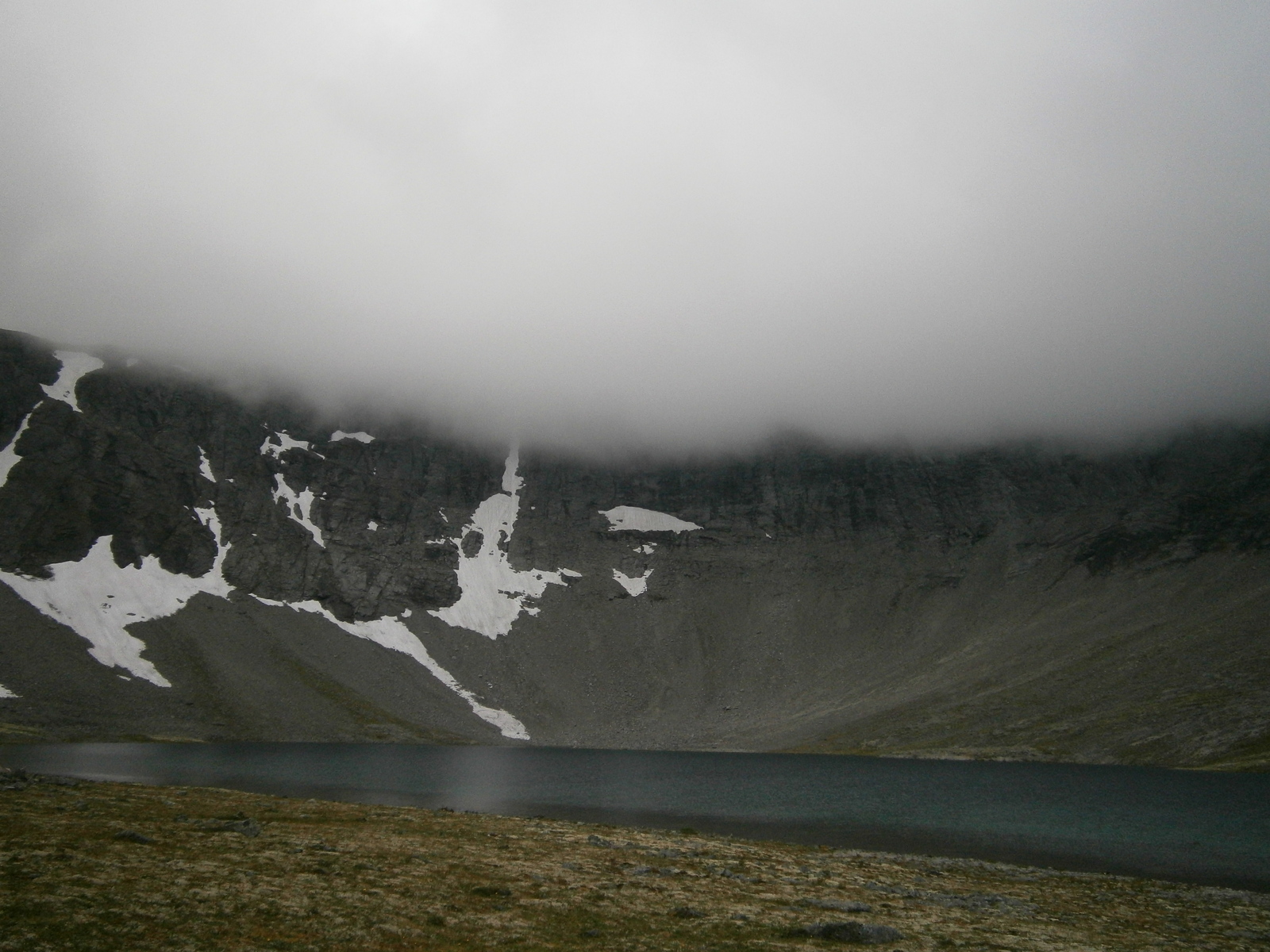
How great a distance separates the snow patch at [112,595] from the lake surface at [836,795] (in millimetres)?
36688

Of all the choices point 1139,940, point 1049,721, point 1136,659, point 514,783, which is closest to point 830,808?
point 514,783

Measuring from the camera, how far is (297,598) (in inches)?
7402

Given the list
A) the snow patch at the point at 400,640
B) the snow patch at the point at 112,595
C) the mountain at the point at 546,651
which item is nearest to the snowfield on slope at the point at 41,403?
the mountain at the point at 546,651

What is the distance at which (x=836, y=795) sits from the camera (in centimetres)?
8288

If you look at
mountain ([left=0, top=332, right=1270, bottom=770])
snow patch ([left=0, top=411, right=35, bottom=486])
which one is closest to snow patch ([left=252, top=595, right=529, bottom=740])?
mountain ([left=0, top=332, right=1270, bottom=770])

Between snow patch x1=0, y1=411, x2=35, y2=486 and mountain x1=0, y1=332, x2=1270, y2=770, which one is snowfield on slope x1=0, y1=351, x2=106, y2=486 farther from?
mountain x1=0, y1=332, x2=1270, y2=770

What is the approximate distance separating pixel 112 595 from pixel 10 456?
4284 cm

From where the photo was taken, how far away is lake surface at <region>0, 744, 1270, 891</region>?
5441 centimetres

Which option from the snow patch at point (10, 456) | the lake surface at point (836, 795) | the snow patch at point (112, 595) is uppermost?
the snow patch at point (10, 456)

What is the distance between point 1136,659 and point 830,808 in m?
87.4

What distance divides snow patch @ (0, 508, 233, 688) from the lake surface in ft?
120

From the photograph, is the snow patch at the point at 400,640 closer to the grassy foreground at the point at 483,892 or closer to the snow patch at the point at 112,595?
the snow patch at the point at 112,595

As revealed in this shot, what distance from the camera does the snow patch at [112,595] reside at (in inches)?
5792

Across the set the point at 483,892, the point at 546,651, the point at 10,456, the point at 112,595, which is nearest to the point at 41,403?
the point at 10,456
